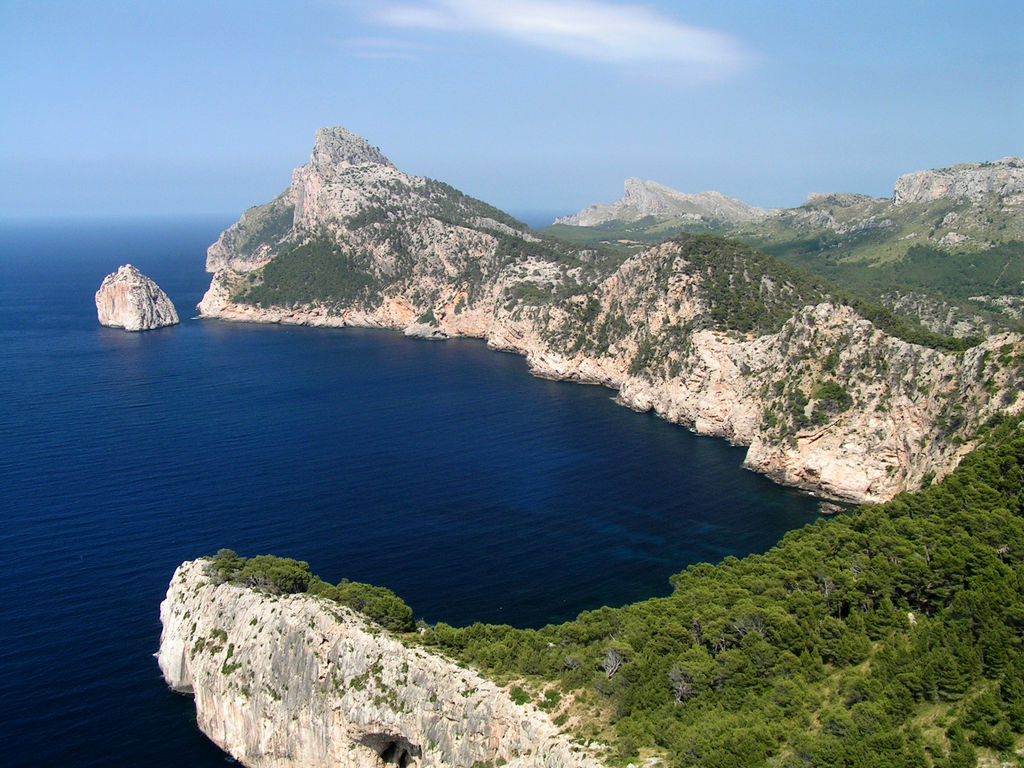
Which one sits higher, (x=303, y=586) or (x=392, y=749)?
(x=303, y=586)

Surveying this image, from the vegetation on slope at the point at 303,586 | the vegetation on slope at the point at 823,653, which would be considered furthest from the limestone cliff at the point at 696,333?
the vegetation on slope at the point at 303,586

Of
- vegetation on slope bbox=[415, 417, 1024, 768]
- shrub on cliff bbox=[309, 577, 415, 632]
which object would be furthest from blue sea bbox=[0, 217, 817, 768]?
vegetation on slope bbox=[415, 417, 1024, 768]

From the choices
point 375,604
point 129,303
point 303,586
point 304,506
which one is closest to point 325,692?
point 375,604

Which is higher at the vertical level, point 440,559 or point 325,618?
point 325,618

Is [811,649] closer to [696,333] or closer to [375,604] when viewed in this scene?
[375,604]

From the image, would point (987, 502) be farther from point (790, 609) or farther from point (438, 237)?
point (438, 237)

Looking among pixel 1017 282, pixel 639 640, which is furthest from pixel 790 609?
pixel 1017 282
